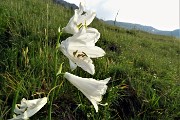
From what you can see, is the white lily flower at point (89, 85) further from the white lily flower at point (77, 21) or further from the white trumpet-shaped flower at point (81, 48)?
the white lily flower at point (77, 21)

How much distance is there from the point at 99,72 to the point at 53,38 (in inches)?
75.5

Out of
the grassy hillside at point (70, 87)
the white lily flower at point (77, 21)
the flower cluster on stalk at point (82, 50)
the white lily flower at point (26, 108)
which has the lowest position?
the grassy hillside at point (70, 87)

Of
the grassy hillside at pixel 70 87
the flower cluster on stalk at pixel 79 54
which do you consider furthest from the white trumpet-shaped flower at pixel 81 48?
the grassy hillside at pixel 70 87

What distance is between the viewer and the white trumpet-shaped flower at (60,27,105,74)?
7.32 ft

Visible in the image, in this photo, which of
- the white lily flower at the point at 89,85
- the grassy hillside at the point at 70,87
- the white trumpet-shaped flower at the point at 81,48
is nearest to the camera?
the white trumpet-shaped flower at the point at 81,48

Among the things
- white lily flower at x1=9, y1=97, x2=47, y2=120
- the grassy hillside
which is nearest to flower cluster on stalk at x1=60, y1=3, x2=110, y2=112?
white lily flower at x1=9, y1=97, x2=47, y2=120

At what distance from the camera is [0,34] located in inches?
242

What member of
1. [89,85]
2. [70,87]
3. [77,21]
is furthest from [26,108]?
[70,87]

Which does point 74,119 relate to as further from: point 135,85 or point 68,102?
point 135,85

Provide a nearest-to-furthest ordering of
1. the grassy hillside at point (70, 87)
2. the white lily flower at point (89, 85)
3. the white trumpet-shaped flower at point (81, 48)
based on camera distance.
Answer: the white trumpet-shaped flower at point (81, 48)
the white lily flower at point (89, 85)
the grassy hillside at point (70, 87)

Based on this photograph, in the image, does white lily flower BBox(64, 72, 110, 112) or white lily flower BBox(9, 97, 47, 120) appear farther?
white lily flower BBox(64, 72, 110, 112)

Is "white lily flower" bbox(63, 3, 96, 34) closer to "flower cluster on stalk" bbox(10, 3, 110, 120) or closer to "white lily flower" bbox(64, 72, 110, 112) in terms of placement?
"flower cluster on stalk" bbox(10, 3, 110, 120)

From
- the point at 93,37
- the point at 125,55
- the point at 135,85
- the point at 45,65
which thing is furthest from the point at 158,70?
the point at 93,37

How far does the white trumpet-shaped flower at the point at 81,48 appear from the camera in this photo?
87.9 inches
